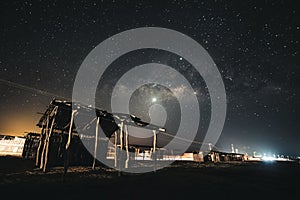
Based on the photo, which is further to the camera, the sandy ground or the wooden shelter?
the wooden shelter

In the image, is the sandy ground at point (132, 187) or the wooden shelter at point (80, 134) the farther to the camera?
the wooden shelter at point (80, 134)

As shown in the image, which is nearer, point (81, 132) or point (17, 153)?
point (81, 132)

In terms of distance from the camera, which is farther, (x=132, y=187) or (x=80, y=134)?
(x=80, y=134)

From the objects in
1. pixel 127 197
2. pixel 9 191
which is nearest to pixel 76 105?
pixel 9 191

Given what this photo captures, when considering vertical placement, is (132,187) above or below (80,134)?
below

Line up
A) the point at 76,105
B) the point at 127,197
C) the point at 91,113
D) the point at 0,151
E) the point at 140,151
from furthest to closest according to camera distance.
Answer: the point at 140,151 → the point at 0,151 → the point at 91,113 → the point at 76,105 → the point at 127,197

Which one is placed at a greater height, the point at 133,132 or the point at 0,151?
the point at 133,132

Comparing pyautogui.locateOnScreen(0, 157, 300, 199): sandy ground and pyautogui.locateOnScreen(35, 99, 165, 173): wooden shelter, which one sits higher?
pyautogui.locateOnScreen(35, 99, 165, 173): wooden shelter

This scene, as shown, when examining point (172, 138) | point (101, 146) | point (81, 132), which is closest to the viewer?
point (81, 132)

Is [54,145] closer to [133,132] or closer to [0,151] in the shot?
[133,132]

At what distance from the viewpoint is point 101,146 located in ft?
51.9

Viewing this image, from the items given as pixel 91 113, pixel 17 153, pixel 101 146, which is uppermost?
pixel 91 113

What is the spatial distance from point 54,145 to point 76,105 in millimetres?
6623

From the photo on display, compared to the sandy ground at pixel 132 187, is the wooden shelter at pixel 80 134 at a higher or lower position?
higher
